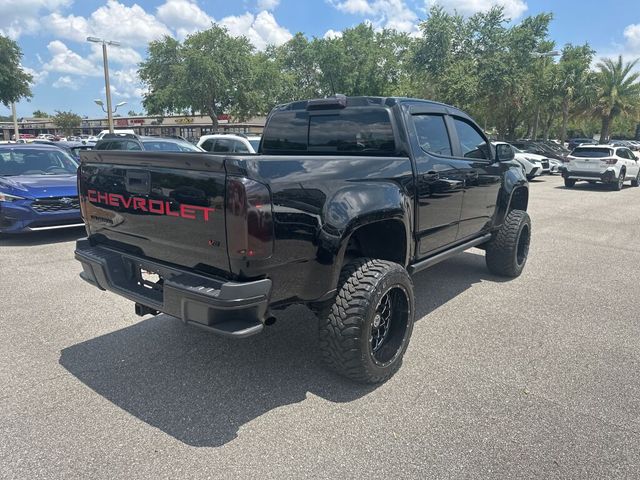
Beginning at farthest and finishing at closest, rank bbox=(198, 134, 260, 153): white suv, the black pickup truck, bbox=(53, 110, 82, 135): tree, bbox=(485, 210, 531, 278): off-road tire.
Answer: bbox=(53, 110, 82, 135): tree
bbox=(198, 134, 260, 153): white suv
bbox=(485, 210, 531, 278): off-road tire
the black pickup truck

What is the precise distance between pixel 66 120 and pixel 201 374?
3312 inches

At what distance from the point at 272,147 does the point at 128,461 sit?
3.08 m

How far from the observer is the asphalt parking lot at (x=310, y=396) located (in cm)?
250

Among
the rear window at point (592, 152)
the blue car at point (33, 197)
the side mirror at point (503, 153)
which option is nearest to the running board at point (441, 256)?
the side mirror at point (503, 153)

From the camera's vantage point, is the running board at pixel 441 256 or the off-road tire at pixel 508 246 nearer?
the running board at pixel 441 256

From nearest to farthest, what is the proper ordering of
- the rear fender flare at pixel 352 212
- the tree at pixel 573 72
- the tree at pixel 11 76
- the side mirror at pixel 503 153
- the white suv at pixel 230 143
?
the rear fender flare at pixel 352 212
the side mirror at pixel 503 153
the white suv at pixel 230 143
the tree at pixel 11 76
the tree at pixel 573 72

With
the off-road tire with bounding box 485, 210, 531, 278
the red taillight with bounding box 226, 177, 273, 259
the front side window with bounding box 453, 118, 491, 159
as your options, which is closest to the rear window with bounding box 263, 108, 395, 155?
the front side window with bounding box 453, 118, 491, 159

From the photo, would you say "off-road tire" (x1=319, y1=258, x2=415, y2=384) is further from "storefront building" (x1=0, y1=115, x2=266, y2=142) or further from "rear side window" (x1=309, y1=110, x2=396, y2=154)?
"storefront building" (x1=0, y1=115, x2=266, y2=142)

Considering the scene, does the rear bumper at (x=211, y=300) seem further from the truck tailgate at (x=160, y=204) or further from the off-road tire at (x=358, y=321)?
the off-road tire at (x=358, y=321)

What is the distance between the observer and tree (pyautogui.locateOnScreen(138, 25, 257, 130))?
3278 centimetres

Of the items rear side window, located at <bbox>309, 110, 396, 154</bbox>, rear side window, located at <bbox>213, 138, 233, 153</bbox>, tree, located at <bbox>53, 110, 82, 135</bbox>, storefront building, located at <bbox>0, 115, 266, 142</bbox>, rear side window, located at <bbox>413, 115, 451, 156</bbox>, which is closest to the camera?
rear side window, located at <bbox>309, 110, 396, 154</bbox>

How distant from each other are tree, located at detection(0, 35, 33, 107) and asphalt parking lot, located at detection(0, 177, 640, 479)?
2749 cm

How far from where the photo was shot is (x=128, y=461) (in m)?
2.47

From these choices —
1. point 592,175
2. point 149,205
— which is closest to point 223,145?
point 149,205
